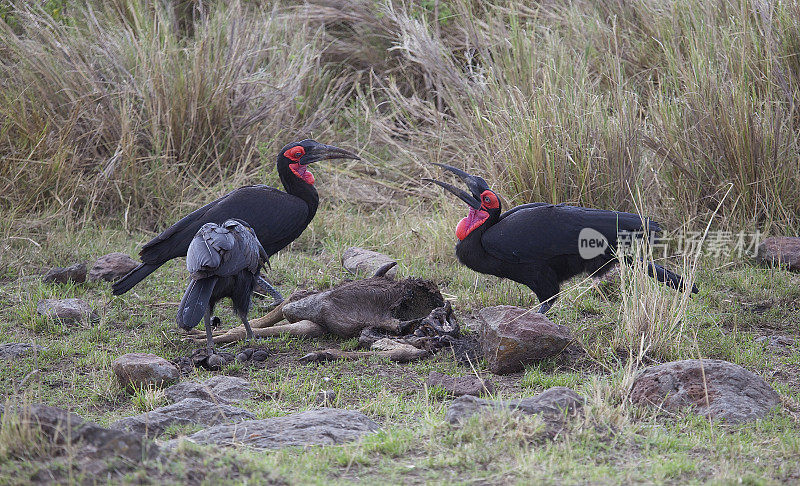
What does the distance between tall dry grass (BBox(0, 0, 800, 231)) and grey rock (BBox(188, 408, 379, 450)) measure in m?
3.07

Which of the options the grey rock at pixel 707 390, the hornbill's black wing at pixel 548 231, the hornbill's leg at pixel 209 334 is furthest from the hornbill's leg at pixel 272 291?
the grey rock at pixel 707 390

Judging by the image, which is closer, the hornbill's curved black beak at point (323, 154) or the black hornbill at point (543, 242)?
the black hornbill at point (543, 242)

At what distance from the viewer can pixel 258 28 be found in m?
8.12

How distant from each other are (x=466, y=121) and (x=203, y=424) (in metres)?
4.47

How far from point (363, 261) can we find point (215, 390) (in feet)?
7.43

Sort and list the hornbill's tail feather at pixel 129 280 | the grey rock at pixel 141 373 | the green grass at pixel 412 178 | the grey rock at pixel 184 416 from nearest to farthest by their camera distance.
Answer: the green grass at pixel 412 178
the grey rock at pixel 184 416
the grey rock at pixel 141 373
the hornbill's tail feather at pixel 129 280

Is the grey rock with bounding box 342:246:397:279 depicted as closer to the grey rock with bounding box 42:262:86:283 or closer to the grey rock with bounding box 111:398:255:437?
the grey rock with bounding box 42:262:86:283

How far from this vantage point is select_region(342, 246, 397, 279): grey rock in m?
5.98

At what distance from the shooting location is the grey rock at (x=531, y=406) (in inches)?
129

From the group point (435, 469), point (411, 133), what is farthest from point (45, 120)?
point (435, 469)

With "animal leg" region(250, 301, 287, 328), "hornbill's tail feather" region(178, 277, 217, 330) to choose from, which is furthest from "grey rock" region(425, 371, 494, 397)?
"animal leg" region(250, 301, 287, 328)

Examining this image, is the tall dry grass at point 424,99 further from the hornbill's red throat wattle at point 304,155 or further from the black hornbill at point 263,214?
the black hornbill at point 263,214

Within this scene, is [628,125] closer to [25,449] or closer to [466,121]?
[466,121]

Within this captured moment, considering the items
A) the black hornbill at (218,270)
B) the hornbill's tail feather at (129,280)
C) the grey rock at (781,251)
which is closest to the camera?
the black hornbill at (218,270)
